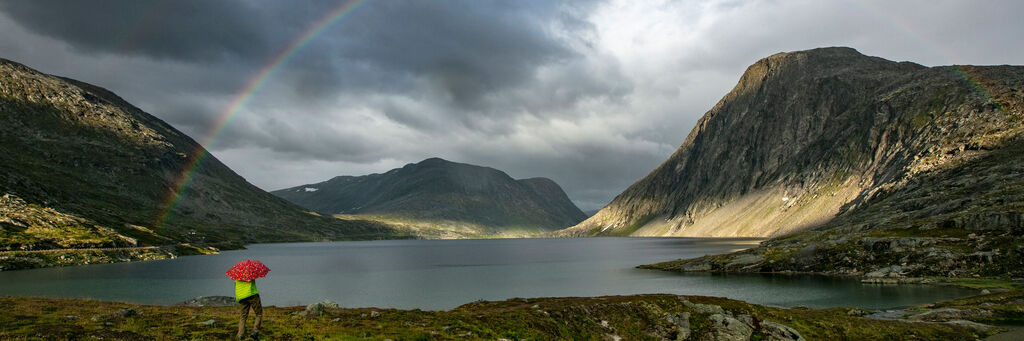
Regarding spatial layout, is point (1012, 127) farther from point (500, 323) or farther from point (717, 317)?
point (500, 323)

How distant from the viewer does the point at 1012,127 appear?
16512 centimetres

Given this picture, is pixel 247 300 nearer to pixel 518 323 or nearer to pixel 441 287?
pixel 518 323

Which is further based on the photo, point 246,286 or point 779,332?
point 779,332

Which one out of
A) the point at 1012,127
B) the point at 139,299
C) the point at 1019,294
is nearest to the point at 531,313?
the point at 1019,294

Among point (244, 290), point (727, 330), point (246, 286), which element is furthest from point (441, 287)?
point (246, 286)

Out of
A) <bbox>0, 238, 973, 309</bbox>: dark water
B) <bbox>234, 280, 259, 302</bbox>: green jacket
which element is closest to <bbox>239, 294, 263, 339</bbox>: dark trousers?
<bbox>234, 280, 259, 302</bbox>: green jacket

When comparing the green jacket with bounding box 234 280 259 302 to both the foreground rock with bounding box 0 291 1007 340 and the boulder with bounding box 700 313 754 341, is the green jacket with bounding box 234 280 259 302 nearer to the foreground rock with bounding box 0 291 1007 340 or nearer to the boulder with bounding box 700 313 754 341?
the foreground rock with bounding box 0 291 1007 340

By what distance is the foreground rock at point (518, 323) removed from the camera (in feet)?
80.5

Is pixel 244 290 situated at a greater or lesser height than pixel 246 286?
lesser

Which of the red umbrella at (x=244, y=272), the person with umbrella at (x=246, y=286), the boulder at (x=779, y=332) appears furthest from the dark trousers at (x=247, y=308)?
the boulder at (x=779, y=332)

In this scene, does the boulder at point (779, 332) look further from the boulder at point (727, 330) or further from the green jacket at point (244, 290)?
the green jacket at point (244, 290)

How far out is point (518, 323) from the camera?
3222 cm

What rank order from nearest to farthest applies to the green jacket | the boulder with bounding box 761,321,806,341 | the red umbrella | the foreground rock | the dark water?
1. the red umbrella
2. the green jacket
3. the foreground rock
4. the boulder with bounding box 761,321,806,341
5. the dark water

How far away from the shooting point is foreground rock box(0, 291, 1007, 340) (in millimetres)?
24547
